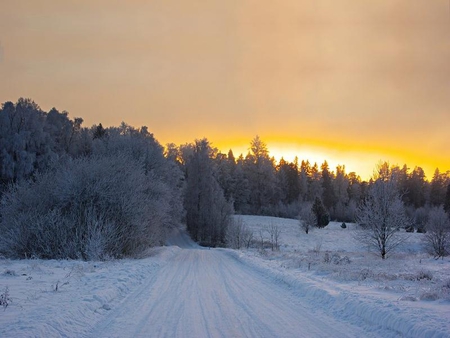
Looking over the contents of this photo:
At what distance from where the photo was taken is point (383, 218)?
1117 inches

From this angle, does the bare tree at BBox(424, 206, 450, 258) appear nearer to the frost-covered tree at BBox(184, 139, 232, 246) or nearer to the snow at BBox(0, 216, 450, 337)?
the snow at BBox(0, 216, 450, 337)

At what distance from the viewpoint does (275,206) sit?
298 feet

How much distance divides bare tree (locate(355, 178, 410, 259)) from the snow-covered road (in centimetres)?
1857

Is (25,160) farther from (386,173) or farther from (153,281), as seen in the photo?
(386,173)

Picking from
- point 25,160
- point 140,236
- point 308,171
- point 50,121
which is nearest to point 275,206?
point 308,171

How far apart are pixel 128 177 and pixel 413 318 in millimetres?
22470

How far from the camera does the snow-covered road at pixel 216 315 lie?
693 centimetres

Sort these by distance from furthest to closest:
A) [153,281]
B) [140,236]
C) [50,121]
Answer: [50,121] < [140,236] < [153,281]

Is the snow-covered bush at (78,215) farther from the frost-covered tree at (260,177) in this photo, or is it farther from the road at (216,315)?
the frost-covered tree at (260,177)

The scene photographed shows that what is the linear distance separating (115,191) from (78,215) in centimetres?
283

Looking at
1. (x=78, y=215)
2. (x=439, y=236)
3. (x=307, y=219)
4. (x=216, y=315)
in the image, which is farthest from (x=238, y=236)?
(x=216, y=315)

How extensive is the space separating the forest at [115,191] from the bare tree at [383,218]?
115 centimetres

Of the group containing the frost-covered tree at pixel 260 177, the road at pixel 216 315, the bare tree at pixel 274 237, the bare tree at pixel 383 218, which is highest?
the frost-covered tree at pixel 260 177

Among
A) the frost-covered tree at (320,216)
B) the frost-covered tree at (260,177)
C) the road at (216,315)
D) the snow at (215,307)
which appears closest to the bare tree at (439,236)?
the snow at (215,307)
